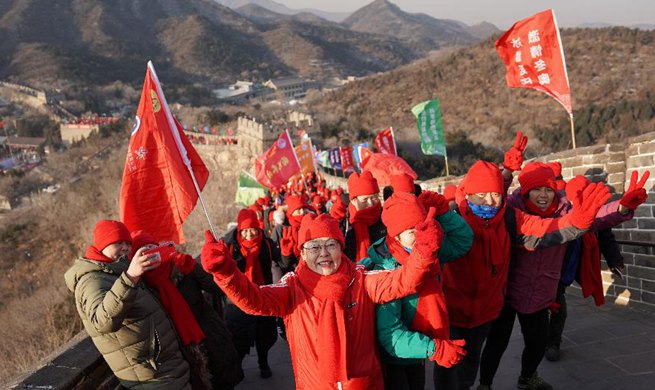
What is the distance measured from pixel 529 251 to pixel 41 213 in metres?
36.2

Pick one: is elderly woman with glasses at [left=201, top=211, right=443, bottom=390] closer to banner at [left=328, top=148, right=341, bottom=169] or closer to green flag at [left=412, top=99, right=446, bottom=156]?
green flag at [left=412, top=99, right=446, bottom=156]

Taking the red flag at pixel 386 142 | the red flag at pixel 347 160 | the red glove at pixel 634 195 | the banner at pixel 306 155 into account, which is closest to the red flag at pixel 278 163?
the banner at pixel 306 155

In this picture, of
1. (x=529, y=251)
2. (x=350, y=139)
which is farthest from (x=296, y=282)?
(x=350, y=139)

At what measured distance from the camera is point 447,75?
56.7 m

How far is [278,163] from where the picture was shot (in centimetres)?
959

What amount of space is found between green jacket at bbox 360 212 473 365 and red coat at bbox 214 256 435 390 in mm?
65

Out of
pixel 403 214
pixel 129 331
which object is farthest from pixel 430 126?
pixel 129 331

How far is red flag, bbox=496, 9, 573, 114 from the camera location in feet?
17.8

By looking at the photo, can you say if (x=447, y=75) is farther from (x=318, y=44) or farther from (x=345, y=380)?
(x=318, y=44)

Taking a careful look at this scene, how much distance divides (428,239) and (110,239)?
5.40ft

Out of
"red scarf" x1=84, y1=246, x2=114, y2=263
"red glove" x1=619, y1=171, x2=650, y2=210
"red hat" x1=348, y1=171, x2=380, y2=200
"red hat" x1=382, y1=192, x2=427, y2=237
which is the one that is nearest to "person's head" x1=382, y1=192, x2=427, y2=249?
"red hat" x1=382, y1=192, x2=427, y2=237

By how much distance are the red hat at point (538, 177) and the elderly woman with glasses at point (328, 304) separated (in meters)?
1.25

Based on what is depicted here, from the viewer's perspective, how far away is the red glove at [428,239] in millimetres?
1828

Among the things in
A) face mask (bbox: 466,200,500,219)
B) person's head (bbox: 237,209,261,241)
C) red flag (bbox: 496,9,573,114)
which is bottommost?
person's head (bbox: 237,209,261,241)
